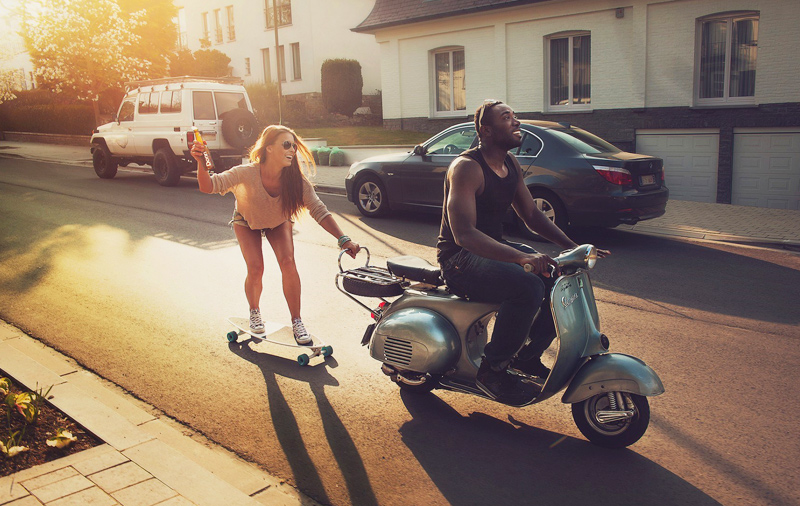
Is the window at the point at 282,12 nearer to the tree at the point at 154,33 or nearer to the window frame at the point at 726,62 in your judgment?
the tree at the point at 154,33

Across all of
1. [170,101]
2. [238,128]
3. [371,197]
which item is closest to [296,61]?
[170,101]

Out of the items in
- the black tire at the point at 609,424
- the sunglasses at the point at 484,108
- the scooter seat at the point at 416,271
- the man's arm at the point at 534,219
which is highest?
the sunglasses at the point at 484,108

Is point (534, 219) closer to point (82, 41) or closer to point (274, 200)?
point (274, 200)

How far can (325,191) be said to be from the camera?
53.1ft

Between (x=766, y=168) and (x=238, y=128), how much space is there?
38.2 feet

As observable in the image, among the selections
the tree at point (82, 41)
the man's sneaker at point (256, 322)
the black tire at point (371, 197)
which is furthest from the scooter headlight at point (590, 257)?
→ the tree at point (82, 41)

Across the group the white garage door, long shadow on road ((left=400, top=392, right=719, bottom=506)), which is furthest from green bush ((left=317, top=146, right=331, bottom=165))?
long shadow on road ((left=400, top=392, right=719, bottom=506))

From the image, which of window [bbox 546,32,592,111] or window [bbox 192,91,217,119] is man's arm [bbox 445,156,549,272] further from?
window [bbox 546,32,592,111]

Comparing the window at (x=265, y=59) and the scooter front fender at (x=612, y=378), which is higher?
the window at (x=265, y=59)

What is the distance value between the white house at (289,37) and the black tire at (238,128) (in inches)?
686

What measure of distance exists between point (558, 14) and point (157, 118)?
1044cm

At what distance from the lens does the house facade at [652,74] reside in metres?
14.8

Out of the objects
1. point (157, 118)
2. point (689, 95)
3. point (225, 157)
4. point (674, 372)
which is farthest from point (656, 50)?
point (674, 372)

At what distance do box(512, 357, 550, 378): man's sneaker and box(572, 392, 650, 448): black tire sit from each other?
1.11 feet
